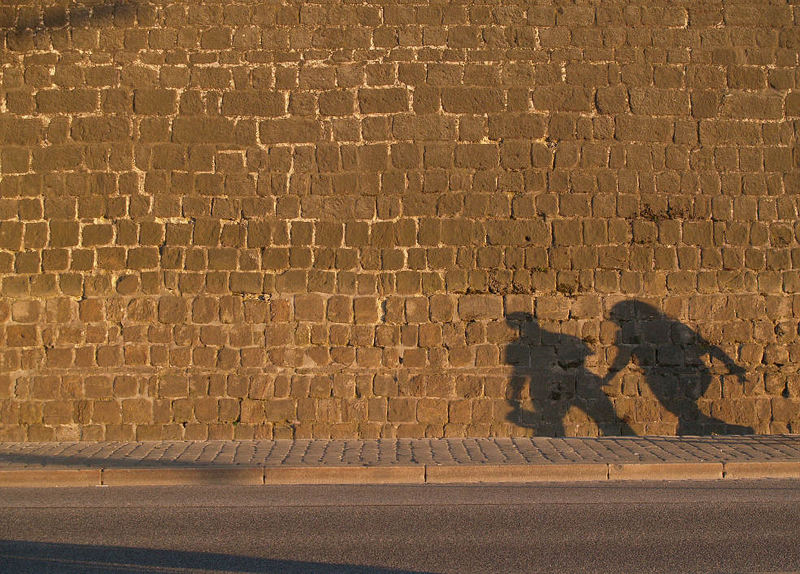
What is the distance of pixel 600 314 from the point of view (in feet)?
35.3

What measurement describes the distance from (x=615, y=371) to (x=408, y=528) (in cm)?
481

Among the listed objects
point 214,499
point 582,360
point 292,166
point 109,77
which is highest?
point 109,77

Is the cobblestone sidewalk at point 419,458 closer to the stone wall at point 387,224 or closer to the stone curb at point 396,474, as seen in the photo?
the stone curb at point 396,474

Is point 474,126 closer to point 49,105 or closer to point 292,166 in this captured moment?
point 292,166

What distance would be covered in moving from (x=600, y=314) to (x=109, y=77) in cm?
616

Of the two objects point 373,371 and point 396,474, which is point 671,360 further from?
point 396,474

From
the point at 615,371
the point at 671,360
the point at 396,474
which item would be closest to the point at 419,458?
the point at 396,474

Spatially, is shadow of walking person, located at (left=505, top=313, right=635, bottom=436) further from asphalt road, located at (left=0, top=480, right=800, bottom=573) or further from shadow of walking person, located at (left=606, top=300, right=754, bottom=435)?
asphalt road, located at (left=0, top=480, right=800, bottom=573)

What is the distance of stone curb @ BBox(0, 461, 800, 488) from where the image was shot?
8.42 metres

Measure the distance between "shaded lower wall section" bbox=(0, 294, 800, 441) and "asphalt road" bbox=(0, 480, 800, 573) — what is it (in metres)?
2.40

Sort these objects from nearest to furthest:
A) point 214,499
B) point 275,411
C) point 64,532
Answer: point 64,532 < point 214,499 < point 275,411

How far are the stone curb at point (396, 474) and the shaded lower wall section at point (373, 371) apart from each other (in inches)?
82.9

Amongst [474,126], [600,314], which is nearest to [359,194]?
[474,126]

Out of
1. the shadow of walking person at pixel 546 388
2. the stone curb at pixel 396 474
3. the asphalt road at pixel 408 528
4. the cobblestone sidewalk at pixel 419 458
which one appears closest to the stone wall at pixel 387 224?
the shadow of walking person at pixel 546 388
